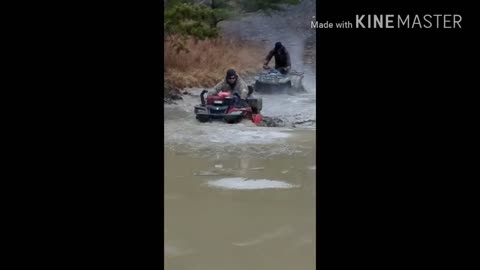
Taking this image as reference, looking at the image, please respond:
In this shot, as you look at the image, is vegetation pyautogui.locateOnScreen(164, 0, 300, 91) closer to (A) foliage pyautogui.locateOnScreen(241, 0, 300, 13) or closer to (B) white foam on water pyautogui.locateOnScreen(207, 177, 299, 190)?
(A) foliage pyautogui.locateOnScreen(241, 0, 300, 13)

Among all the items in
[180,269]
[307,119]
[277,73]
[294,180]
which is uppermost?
[277,73]

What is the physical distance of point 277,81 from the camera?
391cm

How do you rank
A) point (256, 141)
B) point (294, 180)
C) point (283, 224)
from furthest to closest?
point (256, 141)
point (294, 180)
point (283, 224)

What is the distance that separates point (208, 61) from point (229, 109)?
0.44 metres

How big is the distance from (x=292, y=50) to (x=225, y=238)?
1.82 metres

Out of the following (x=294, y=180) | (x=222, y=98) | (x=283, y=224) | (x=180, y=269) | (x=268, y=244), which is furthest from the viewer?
(x=222, y=98)

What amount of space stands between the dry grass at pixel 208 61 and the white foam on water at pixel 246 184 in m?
1.15

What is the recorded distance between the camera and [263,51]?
3.90m

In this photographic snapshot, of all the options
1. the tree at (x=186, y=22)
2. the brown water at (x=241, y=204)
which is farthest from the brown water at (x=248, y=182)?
the tree at (x=186, y=22)

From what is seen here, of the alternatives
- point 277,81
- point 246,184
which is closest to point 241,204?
point 246,184

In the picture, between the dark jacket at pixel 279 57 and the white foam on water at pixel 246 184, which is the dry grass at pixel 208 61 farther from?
the white foam on water at pixel 246 184

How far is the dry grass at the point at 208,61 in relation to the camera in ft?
12.8
